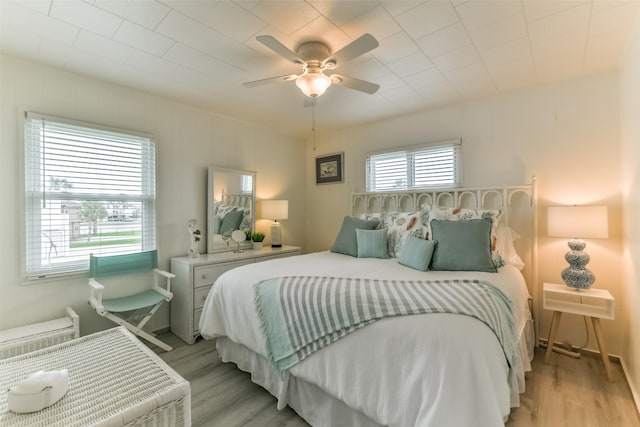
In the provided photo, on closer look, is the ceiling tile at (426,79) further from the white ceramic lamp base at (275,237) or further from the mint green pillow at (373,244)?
the white ceramic lamp base at (275,237)

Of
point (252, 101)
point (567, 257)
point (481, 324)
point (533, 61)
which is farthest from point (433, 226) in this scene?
point (252, 101)

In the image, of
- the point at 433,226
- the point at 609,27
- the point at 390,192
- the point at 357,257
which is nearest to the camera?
the point at 609,27

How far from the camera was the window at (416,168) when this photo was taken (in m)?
3.08

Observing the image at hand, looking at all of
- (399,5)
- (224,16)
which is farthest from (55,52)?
(399,5)

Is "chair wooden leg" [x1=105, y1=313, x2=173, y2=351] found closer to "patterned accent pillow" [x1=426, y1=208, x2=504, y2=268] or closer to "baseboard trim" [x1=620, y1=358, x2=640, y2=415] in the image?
"patterned accent pillow" [x1=426, y1=208, x2=504, y2=268]

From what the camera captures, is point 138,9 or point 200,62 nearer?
point 138,9

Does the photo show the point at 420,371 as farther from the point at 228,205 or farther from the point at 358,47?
the point at 228,205

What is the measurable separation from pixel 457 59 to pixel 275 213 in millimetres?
2603

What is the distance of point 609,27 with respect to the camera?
5.78ft

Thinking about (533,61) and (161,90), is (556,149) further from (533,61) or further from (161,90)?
(161,90)

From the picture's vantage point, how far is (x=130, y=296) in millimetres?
2586

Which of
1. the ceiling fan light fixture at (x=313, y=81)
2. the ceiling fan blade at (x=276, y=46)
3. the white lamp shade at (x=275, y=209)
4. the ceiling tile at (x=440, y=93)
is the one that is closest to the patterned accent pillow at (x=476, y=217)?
the ceiling tile at (x=440, y=93)

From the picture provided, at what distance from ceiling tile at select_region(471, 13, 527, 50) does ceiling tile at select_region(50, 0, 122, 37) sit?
7.55ft

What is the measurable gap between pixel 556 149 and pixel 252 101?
9.86ft
